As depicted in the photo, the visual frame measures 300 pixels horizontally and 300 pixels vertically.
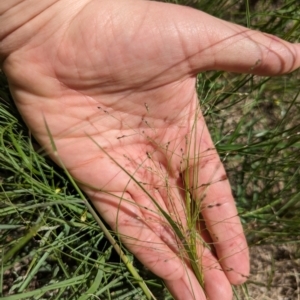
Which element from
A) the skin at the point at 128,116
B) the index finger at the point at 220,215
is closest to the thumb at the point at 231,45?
the skin at the point at 128,116

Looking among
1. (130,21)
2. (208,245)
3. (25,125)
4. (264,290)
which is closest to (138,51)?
(130,21)

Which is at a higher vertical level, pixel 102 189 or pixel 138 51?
pixel 138 51

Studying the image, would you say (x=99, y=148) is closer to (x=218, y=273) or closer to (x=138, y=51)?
(x=138, y=51)

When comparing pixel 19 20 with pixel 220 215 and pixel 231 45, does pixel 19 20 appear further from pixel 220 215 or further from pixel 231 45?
pixel 220 215

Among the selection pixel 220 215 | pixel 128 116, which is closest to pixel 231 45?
pixel 128 116

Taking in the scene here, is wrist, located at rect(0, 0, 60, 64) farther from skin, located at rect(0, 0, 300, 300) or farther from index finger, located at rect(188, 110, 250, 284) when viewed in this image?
index finger, located at rect(188, 110, 250, 284)

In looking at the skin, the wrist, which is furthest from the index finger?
the wrist
